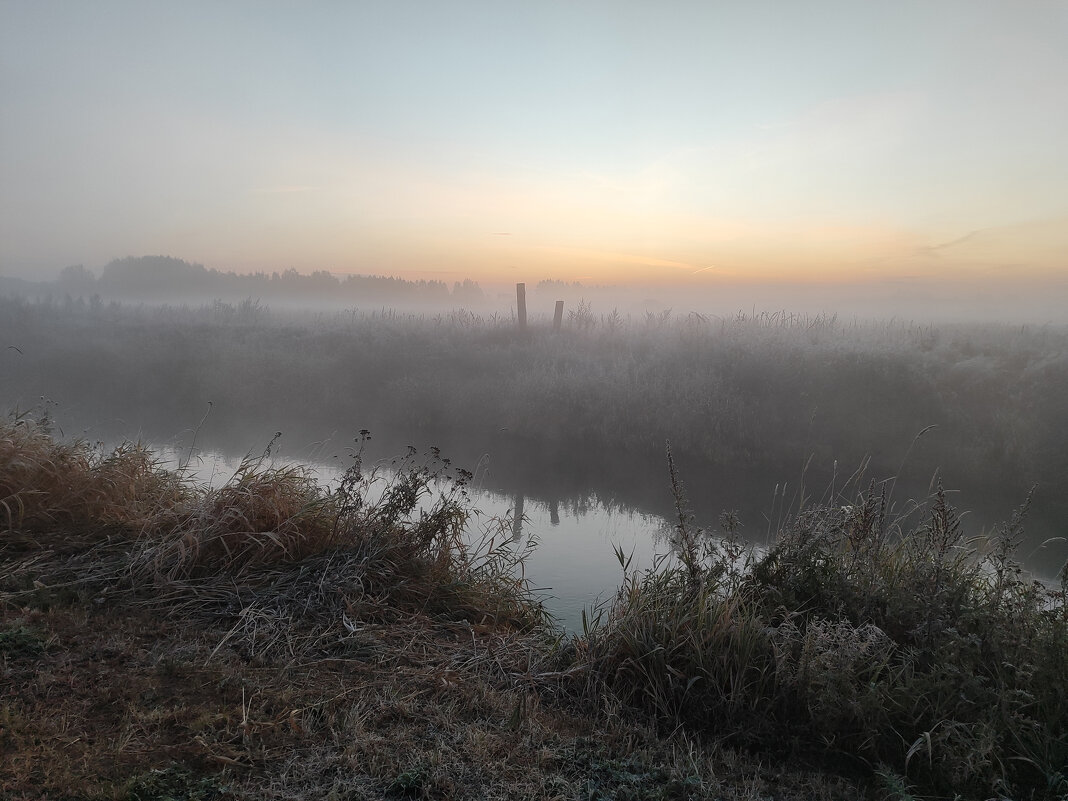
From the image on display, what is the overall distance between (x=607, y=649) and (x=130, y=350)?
21323 millimetres

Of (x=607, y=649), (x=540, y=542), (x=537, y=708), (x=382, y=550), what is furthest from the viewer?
(x=540, y=542)

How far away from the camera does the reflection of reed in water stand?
6566 mm

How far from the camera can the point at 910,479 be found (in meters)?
10.3

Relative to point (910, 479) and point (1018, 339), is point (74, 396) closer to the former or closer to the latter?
point (910, 479)

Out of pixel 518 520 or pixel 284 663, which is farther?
pixel 518 520

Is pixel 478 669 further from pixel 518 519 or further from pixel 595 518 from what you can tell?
pixel 595 518

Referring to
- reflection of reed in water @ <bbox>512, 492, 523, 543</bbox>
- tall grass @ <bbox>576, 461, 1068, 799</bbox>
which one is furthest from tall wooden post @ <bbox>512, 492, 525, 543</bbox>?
tall grass @ <bbox>576, 461, 1068, 799</bbox>

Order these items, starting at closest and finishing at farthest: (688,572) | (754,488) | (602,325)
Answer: (688,572)
(754,488)
(602,325)

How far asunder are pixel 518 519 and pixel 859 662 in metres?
4.78

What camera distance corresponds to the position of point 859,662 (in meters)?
3.12

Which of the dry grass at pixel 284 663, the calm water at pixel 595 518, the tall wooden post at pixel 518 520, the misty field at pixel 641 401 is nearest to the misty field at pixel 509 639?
the dry grass at pixel 284 663

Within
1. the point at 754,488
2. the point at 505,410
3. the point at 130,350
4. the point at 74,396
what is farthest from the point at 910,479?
the point at 130,350

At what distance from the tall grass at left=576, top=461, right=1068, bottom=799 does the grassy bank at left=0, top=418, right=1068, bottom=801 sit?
2 centimetres

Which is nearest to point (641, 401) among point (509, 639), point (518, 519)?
point (518, 519)
